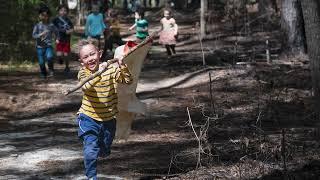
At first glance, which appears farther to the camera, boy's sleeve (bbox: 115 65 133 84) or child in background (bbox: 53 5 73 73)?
child in background (bbox: 53 5 73 73)

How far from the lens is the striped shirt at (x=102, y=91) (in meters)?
6.56

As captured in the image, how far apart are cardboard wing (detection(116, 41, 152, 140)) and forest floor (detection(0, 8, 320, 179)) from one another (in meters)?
0.59

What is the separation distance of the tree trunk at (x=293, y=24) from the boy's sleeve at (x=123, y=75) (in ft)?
37.3

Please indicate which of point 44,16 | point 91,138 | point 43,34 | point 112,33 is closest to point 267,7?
point 112,33

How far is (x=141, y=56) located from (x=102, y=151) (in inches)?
44.7

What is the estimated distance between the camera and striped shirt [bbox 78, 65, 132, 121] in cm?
656

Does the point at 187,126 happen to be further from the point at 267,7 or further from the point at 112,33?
the point at 267,7

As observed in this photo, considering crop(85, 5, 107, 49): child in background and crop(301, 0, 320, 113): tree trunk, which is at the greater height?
crop(301, 0, 320, 113): tree trunk

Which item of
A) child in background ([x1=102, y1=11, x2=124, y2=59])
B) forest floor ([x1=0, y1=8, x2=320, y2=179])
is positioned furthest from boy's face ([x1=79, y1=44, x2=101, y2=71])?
child in background ([x1=102, y1=11, x2=124, y2=59])

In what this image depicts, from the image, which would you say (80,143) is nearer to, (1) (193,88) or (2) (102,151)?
(2) (102,151)

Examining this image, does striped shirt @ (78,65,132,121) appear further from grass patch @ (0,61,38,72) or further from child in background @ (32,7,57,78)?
grass patch @ (0,61,38,72)

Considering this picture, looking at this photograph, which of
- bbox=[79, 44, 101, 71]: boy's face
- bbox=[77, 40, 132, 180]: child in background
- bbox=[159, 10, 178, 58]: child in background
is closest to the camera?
bbox=[79, 44, 101, 71]: boy's face

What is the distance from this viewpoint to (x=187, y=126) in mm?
10305

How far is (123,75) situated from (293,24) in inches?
453
